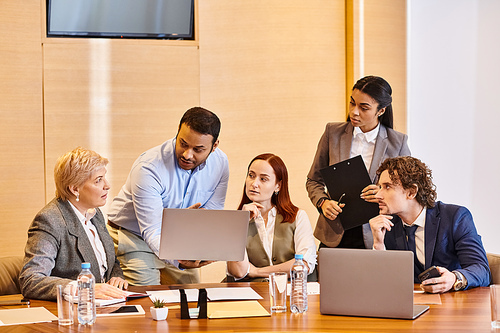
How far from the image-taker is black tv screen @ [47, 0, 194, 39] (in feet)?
16.3

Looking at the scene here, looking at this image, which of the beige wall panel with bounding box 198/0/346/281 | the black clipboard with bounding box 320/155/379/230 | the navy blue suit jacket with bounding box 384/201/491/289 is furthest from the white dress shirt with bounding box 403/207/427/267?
the beige wall panel with bounding box 198/0/346/281

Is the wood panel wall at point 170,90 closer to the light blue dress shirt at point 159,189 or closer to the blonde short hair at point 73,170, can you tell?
the light blue dress shirt at point 159,189

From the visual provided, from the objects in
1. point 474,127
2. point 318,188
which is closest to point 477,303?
point 318,188

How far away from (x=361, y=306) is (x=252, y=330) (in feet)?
1.45

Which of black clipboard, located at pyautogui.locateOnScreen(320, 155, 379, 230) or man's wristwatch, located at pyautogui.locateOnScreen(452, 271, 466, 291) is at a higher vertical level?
black clipboard, located at pyautogui.locateOnScreen(320, 155, 379, 230)

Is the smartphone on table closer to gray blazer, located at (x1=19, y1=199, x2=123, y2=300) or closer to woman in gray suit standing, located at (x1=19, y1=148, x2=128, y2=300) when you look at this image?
woman in gray suit standing, located at (x1=19, y1=148, x2=128, y2=300)

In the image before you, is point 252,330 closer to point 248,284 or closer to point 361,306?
point 361,306

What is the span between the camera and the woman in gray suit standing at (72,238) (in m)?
2.73

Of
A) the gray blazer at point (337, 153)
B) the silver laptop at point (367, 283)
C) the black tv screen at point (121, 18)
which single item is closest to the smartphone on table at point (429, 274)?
the silver laptop at point (367, 283)

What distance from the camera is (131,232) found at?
12.1ft

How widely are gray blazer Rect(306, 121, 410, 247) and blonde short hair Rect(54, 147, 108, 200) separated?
1349 millimetres

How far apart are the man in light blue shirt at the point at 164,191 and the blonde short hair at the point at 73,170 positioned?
1.50ft

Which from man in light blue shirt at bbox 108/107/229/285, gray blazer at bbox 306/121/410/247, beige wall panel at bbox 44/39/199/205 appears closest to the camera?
man in light blue shirt at bbox 108/107/229/285

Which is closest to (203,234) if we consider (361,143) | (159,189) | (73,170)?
(73,170)
